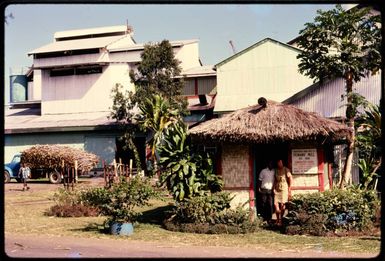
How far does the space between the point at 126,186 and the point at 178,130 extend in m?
2.25

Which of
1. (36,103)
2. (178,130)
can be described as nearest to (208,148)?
(178,130)

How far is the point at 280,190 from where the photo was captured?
1325 centimetres

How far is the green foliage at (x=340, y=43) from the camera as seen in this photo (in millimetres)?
13828

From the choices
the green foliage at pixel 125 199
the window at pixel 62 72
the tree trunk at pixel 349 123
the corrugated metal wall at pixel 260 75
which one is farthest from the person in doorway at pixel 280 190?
the window at pixel 62 72

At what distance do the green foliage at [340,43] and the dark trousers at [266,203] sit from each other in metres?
3.55

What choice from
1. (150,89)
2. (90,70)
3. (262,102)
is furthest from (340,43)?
(90,70)

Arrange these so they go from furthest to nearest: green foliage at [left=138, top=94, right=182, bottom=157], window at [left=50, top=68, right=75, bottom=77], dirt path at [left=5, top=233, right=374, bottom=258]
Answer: window at [left=50, top=68, right=75, bottom=77], green foliage at [left=138, top=94, right=182, bottom=157], dirt path at [left=5, top=233, right=374, bottom=258]

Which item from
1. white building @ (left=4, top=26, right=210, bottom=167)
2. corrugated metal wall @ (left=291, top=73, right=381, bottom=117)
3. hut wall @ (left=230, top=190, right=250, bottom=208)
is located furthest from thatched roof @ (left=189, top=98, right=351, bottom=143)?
white building @ (left=4, top=26, right=210, bottom=167)

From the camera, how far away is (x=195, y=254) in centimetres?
962

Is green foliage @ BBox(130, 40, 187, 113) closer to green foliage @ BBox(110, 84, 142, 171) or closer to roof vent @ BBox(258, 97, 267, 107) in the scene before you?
green foliage @ BBox(110, 84, 142, 171)

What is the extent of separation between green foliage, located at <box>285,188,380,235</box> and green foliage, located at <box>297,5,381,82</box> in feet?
12.0

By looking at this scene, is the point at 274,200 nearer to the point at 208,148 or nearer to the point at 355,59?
the point at 208,148

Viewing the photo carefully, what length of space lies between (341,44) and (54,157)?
58.0 feet

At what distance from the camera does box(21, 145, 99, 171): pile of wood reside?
88.7 ft
